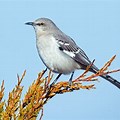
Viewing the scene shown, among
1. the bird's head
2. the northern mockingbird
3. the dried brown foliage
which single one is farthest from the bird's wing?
the dried brown foliage

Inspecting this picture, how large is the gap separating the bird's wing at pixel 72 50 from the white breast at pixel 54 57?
0.07m

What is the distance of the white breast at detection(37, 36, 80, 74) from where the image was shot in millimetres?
6020

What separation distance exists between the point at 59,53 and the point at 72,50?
1.04 feet

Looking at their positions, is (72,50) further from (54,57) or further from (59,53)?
(54,57)

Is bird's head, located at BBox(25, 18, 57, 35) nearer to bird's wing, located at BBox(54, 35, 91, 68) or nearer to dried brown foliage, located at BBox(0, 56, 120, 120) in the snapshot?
bird's wing, located at BBox(54, 35, 91, 68)

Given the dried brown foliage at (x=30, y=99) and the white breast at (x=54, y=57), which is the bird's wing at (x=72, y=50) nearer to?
the white breast at (x=54, y=57)

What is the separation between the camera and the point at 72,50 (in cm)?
647

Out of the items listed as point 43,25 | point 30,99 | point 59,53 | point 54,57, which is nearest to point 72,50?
point 59,53

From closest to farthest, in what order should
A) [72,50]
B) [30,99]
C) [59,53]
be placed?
[30,99]
[59,53]
[72,50]

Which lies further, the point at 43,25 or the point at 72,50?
the point at 43,25

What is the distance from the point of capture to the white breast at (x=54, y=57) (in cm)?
602

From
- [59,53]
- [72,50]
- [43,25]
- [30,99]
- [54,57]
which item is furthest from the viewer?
[43,25]

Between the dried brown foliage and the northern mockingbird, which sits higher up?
the northern mockingbird

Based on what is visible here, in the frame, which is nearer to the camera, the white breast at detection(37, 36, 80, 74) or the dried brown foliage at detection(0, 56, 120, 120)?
the dried brown foliage at detection(0, 56, 120, 120)
